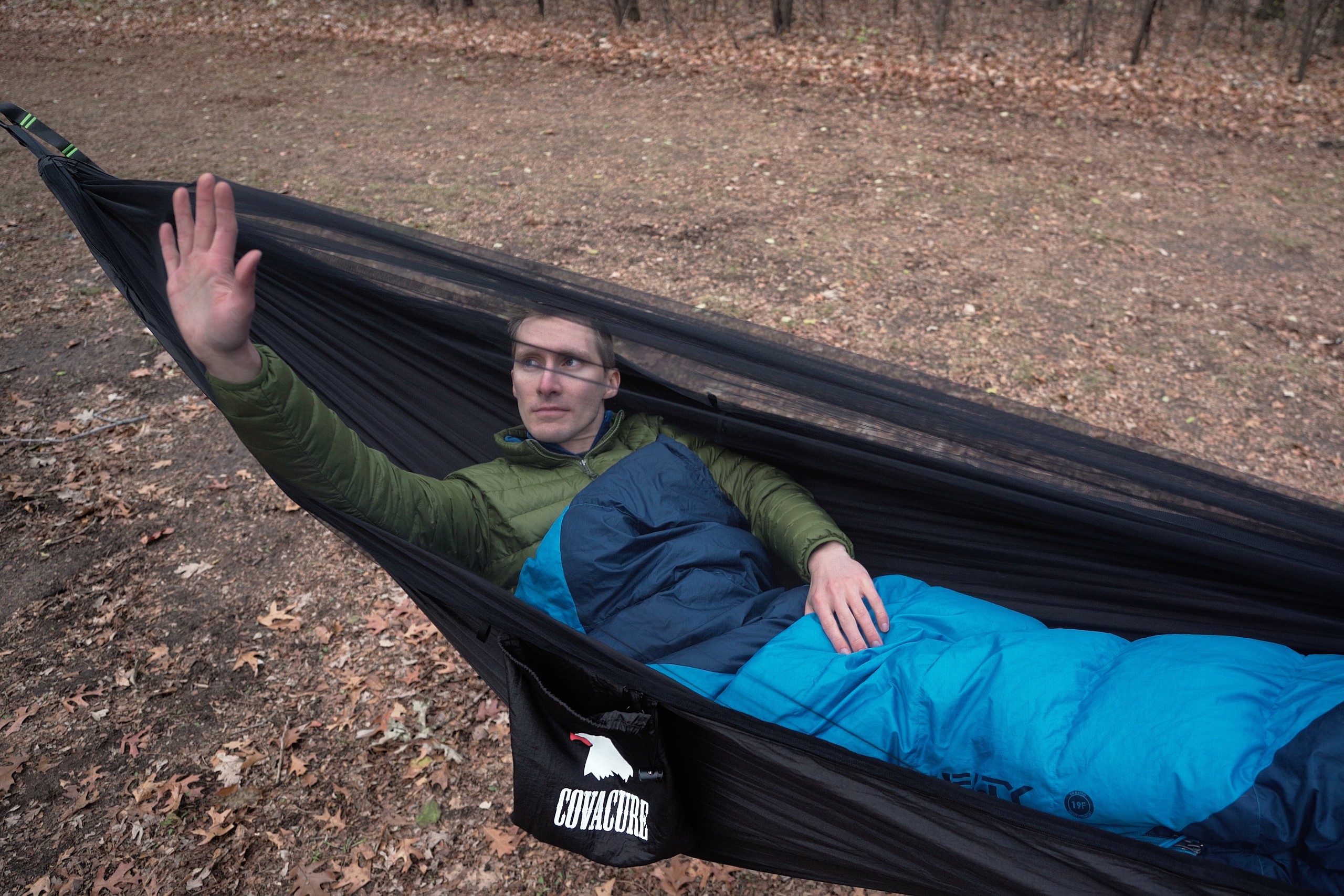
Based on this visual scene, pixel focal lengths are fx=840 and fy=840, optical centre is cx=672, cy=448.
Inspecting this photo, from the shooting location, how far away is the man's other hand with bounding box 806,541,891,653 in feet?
4.67

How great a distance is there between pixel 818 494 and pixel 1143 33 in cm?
642

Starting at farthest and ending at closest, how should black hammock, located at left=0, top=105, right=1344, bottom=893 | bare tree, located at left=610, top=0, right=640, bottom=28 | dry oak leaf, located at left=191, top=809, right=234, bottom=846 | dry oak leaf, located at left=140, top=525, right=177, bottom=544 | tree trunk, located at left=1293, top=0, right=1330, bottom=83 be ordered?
bare tree, located at left=610, top=0, right=640, bottom=28, tree trunk, located at left=1293, top=0, right=1330, bottom=83, dry oak leaf, located at left=140, top=525, right=177, bottom=544, dry oak leaf, located at left=191, top=809, right=234, bottom=846, black hammock, located at left=0, top=105, right=1344, bottom=893

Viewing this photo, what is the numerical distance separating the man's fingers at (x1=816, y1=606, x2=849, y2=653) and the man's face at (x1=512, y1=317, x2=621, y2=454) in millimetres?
631

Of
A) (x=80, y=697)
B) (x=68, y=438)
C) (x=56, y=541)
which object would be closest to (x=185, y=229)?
(x=80, y=697)

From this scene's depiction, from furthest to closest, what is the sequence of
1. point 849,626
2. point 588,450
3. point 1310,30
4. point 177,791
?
point 1310,30 < point 177,791 < point 588,450 < point 849,626

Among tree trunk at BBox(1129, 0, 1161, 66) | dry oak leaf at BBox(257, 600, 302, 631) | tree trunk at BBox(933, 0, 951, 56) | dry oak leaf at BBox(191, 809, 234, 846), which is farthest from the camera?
tree trunk at BBox(933, 0, 951, 56)

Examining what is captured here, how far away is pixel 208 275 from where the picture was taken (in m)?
1.21

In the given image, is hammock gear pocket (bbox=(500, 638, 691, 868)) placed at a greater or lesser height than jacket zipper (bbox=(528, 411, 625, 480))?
lesser

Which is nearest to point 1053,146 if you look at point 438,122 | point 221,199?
point 438,122

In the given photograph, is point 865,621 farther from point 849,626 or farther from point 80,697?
point 80,697

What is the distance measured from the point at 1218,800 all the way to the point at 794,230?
11.8ft

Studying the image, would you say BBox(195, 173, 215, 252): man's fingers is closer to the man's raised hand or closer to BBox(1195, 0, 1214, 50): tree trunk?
the man's raised hand

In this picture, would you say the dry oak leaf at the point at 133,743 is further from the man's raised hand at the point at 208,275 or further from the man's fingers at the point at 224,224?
the man's fingers at the point at 224,224

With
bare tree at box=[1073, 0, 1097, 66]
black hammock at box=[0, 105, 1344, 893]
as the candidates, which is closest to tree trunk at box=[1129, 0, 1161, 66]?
bare tree at box=[1073, 0, 1097, 66]
